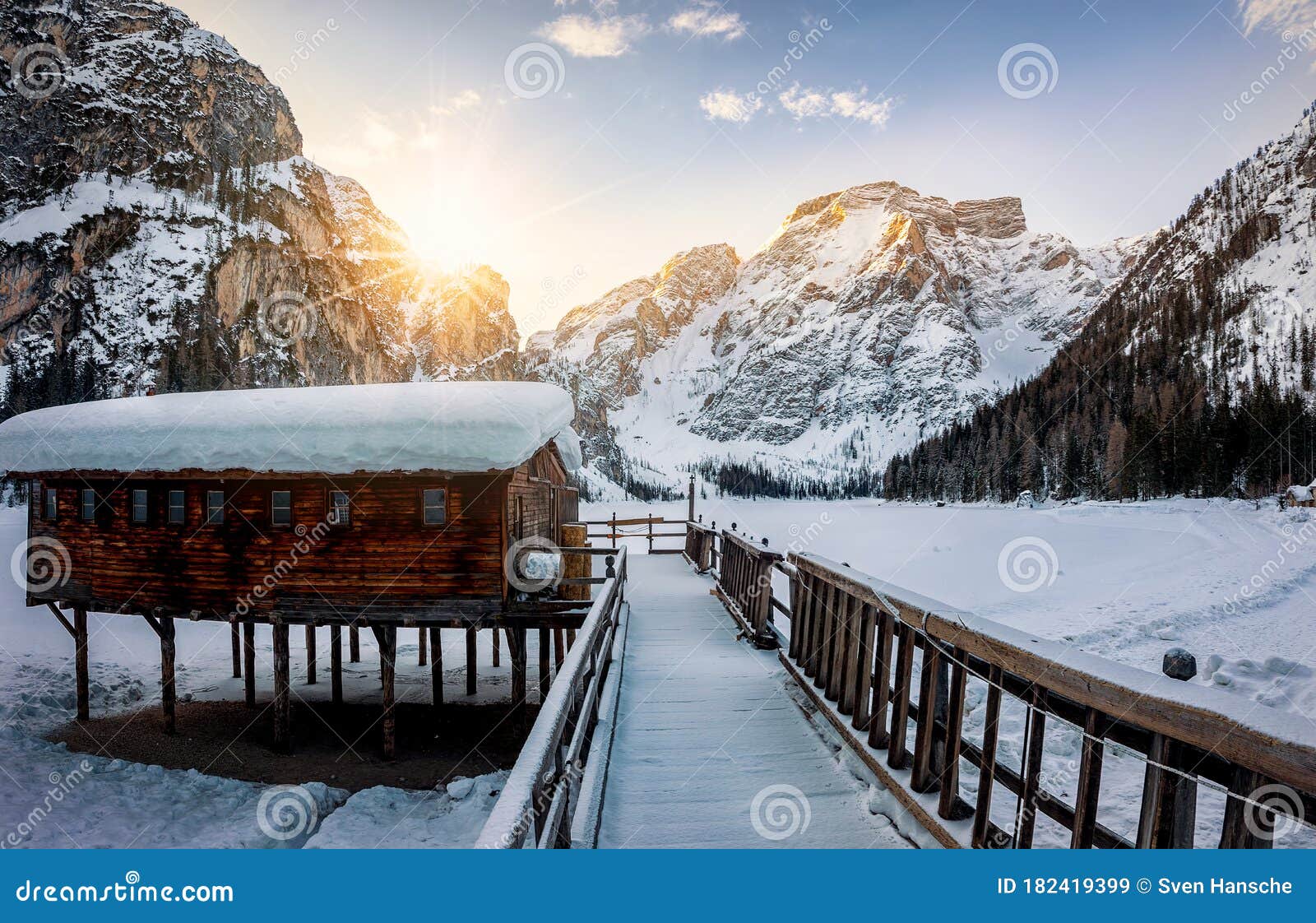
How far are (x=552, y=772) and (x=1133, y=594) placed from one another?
22.3 meters

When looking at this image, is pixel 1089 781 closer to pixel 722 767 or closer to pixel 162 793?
pixel 722 767

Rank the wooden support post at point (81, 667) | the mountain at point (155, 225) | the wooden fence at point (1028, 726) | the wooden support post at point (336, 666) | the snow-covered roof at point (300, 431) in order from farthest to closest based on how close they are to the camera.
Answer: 1. the mountain at point (155, 225)
2. the wooden support post at point (336, 666)
3. the wooden support post at point (81, 667)
4. the snow-covered roof at point (300, 431)
5. the wooden fence at point (1028, 726)

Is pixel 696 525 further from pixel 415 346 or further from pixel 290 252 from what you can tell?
pixel 415 346

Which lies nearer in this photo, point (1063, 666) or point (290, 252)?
point (1063, 666)

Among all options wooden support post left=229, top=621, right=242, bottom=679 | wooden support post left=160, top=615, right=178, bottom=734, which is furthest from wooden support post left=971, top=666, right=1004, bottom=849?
wooden support post left=229, top=621, right=242, bottom=679

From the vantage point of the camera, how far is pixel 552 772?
3.70 metres

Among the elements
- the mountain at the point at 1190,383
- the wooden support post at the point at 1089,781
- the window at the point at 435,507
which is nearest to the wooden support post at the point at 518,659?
the window at the point at 435,507

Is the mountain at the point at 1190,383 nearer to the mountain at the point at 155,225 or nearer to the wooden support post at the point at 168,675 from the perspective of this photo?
the wooden support post at the point at 168,675

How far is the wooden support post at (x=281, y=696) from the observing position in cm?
1228

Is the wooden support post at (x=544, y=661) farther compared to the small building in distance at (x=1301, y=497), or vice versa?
the small building in distance at (x=1301, y=497)

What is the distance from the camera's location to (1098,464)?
72.9 m

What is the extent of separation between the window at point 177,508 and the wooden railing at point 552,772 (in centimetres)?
1112
